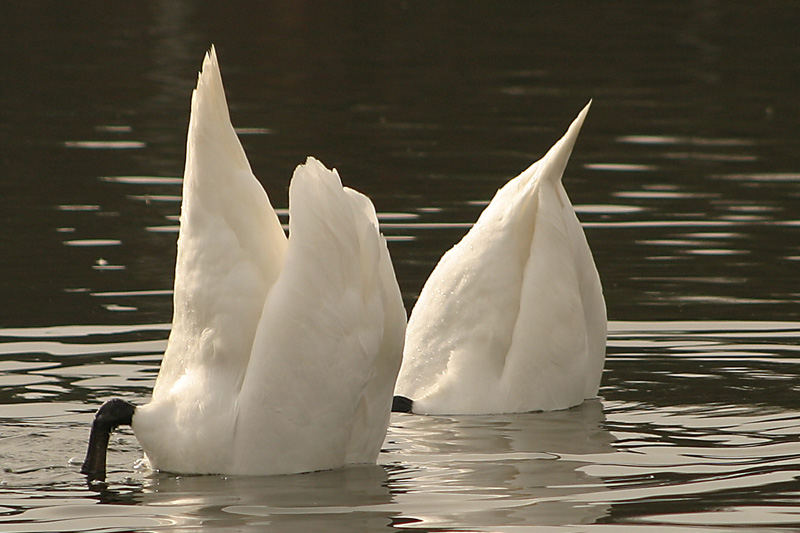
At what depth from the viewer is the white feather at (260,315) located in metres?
7.05

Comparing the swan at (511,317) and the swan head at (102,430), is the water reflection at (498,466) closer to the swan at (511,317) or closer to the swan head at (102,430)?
the swan at (511,317)

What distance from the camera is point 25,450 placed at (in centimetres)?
790

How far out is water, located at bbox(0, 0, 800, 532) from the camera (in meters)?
7.15

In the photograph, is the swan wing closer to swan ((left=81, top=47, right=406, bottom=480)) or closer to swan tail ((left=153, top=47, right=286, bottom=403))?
swan ((left=81, top=47, right=406, bottom=480))

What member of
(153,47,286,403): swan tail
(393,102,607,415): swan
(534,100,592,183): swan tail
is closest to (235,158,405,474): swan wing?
(153,47,286,403): swan tail

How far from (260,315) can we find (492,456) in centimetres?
151

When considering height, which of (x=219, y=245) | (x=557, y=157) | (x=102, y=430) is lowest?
(x=102, y=430)

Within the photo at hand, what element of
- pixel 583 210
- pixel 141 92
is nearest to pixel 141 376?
pixel 583 210

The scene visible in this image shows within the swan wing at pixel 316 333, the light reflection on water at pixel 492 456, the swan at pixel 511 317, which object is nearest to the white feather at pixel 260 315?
the swan wing at pixel 316 333

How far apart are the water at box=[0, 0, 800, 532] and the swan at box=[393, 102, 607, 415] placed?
0.19 metres

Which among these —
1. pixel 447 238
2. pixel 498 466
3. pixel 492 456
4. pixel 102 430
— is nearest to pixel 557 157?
pixel 492 456

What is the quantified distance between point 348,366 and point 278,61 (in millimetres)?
21439

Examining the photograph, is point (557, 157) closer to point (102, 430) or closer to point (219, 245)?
point (219, 245)

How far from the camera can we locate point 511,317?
29.6 feet
